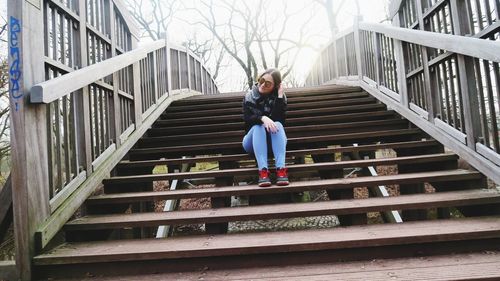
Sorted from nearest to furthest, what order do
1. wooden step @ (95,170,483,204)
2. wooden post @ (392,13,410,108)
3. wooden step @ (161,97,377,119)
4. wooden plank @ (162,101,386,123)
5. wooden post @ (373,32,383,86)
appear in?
wooden step @ (95,170,483,204) → wooden post @ (392,13,410,108) → wooden plank @ (162,101,386,123) → wooden post @ (373,32,383,86) → wooden step @ (161,97,377,119)

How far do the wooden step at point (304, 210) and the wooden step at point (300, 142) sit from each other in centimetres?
110

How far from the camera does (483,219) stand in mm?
1962

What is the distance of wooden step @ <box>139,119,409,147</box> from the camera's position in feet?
11.7

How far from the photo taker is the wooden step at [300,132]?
11.7 ft

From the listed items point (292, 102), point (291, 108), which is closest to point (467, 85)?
point (291, 108)

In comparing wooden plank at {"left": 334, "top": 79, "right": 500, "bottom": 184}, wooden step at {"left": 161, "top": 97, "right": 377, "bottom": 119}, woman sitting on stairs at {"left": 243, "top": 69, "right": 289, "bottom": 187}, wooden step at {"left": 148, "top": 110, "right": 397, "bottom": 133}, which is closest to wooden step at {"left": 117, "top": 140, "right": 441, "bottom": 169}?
wooden plank at {"left": 334, "top": 79, "right": 500, "bottom": 184}

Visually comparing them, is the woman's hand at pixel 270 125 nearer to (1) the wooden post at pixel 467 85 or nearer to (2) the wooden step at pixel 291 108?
(1) the wooden post at pixel 467 85

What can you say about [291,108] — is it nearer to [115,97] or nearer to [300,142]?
[300,142]

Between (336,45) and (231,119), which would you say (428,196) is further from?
(336,45)

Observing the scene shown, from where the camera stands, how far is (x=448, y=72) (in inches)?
108

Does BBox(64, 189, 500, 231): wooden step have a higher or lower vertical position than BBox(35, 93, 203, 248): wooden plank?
lower

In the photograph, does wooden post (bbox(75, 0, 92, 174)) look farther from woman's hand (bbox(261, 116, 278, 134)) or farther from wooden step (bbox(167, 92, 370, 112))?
wooden step (bbox(167, 92, 370, 112))

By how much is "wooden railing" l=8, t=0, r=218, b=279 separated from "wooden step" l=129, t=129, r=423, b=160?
0.78 feet

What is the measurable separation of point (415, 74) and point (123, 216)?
304cm
